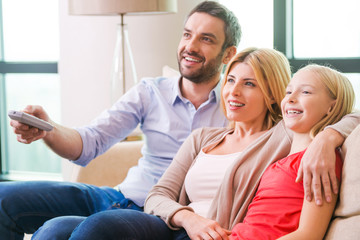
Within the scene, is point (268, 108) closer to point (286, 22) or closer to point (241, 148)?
point (241, 148)

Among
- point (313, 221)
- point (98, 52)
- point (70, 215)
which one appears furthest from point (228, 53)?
point (98, 52)

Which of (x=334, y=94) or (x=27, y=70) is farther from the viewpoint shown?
(x=27, y=70)

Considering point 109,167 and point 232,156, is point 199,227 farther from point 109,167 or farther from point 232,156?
point 109,167

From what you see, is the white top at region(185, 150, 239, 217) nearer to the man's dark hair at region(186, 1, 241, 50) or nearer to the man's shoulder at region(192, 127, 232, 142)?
the man's shoulder at region(192, 127, 232, 142)

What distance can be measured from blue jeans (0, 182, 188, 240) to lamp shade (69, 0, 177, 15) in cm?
110

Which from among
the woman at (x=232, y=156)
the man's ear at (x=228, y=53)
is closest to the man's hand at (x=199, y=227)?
the woman at (x=232, y=156)

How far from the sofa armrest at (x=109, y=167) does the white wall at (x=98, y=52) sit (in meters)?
1.06

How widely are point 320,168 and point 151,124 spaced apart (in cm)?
101

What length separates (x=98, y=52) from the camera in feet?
11.7

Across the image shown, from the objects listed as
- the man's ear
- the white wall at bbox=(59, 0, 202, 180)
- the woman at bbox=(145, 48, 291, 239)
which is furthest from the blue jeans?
the white wall at bbox=(59, 0, 202, 180)

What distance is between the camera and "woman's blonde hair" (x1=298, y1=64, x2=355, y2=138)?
140cm

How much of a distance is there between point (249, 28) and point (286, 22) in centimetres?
27

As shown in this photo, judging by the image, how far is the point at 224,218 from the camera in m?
1.54

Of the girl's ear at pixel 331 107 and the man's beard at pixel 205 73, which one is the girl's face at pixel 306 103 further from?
the man's beard at pixel 205 73
